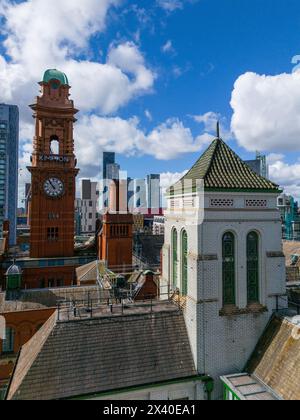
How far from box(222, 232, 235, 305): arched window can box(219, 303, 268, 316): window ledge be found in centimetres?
24

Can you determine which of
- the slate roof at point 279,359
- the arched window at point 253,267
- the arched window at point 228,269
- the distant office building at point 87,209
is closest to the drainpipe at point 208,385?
the slate roof at point 279,359

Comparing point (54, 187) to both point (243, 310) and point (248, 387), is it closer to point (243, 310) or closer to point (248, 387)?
point (243, 310)

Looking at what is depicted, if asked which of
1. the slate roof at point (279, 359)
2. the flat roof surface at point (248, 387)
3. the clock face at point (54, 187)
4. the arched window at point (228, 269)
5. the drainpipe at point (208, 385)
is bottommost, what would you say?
the drainpipe at point (208, 385)

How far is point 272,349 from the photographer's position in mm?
11703

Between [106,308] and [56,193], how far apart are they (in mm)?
30164

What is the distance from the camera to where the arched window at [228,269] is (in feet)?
41.1

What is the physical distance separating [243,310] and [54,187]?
34.0 metres

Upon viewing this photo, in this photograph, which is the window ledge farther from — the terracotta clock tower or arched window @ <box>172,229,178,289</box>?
the terracotta clock tower

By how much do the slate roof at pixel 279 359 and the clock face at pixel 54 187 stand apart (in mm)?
34286

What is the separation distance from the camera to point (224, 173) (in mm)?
13289

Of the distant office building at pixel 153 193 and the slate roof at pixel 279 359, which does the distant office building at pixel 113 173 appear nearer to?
the distant office building at pixel 153 193

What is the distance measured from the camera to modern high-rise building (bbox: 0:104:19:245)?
10190 centimetres

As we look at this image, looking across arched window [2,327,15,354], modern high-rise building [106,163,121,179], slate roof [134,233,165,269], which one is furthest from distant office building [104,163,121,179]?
arched window [2,327,15,354]
